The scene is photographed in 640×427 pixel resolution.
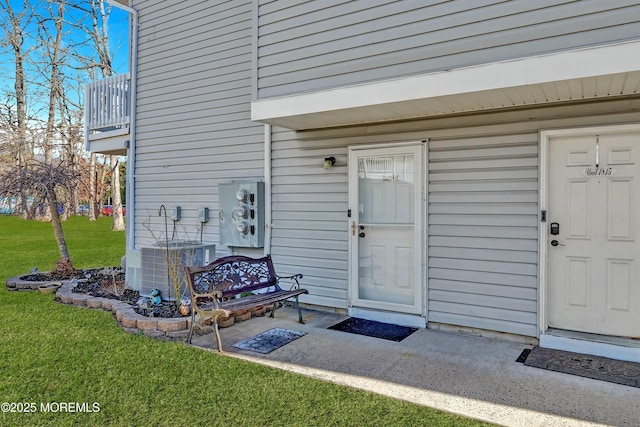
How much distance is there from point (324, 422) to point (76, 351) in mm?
2536

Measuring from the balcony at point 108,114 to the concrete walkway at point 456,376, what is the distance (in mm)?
5163

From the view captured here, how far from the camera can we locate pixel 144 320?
453 centimetres

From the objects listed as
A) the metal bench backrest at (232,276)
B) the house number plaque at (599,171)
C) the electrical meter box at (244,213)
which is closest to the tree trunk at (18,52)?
the electrical meter box at (244,213)

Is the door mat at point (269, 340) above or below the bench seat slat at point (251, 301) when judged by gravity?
below

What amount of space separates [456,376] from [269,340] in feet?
5.99

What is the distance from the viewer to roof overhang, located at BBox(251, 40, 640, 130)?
306 centimetres

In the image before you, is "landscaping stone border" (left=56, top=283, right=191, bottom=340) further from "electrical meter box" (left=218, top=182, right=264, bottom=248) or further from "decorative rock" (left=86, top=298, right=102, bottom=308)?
"electrical meter box" (left=218, top=182, right=264, bottom=248)

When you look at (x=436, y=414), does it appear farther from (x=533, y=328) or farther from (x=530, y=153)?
(x=530, y=153)

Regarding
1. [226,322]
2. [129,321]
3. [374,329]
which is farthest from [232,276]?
[374,329]

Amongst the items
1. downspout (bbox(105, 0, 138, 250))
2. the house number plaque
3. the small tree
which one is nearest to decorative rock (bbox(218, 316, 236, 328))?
downspout (bbox(105, 0, 138, 250))

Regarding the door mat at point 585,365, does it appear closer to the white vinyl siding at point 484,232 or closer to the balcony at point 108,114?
the white vinyl siding at point 484,232

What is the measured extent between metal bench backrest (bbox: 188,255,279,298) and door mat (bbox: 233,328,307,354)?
49cm

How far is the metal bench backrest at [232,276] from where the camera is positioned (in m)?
4.27

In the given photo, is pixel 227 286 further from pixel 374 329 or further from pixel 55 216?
pixel 55 216
